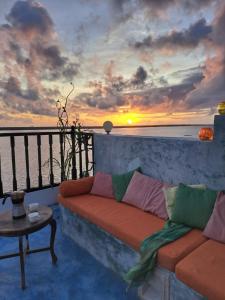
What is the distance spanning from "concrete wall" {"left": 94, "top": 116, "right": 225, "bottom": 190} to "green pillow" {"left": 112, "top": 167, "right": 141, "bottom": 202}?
0.70 ft

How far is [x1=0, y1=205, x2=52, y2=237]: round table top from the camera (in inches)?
63.8

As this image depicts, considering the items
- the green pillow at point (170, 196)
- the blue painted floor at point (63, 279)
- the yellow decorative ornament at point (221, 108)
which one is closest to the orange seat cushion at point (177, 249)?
the green pillow at point (170, 196)

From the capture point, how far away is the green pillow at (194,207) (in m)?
1.71

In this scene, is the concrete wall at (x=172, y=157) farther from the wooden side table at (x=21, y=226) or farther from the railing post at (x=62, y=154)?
the wooden side table at (x=21, y=226)

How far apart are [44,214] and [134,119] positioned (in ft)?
12.3

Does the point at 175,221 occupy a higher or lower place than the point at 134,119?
lower

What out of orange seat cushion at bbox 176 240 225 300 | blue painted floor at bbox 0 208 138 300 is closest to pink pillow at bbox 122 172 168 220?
orange seat cushion at bbox 176 240 225 300

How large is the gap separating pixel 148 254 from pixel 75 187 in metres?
1.39

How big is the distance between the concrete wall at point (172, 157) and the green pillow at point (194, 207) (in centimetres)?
25

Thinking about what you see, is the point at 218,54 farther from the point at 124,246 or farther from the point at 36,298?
the point at 36,298

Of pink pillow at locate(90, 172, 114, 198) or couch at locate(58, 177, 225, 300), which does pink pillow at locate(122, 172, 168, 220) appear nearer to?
couch at locate(58, 177, 225, 300)

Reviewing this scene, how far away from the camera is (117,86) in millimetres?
5363

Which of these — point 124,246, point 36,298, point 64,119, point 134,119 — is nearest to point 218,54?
point 134,119

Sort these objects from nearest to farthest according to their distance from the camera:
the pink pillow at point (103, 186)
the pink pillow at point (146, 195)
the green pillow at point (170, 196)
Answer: the green pillow at point (170, 196)
the pink pillow at point (146, 195)
the pink pillow at point (103, 186)
